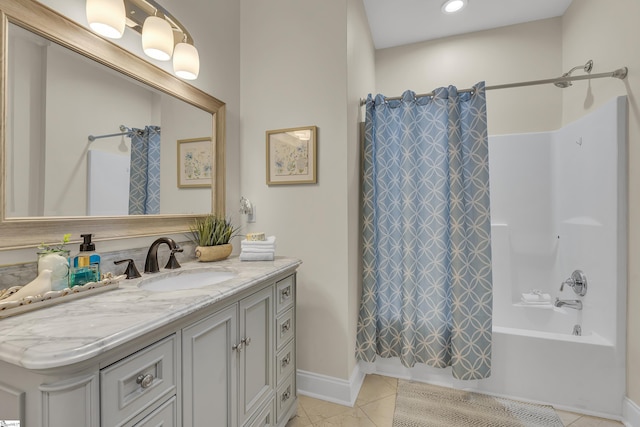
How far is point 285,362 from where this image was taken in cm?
152

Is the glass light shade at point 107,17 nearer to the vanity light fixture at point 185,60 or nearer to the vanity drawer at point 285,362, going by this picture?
the vanity light fixture at point 185,60

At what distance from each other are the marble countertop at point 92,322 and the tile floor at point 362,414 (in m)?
1.07

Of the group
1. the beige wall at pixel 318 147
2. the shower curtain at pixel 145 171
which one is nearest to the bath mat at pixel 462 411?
the beige wall at pixel 318 147

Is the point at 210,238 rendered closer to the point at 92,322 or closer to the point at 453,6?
the point at 92,322

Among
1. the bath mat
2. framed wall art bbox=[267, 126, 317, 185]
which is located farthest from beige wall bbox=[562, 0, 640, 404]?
framed wall art bbox=[267, 126, 317, 185]

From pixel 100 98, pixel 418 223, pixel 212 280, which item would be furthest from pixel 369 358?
pixel 100 98

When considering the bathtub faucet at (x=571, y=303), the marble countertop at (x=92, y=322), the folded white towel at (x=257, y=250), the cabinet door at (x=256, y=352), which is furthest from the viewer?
the bathtub faucet at (x=571, y=303)

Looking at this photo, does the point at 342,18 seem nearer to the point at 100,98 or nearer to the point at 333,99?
the point at 333,99

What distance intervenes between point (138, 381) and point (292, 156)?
142cm

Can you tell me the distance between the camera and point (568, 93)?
7.43 feet

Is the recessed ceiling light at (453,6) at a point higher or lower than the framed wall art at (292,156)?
higher

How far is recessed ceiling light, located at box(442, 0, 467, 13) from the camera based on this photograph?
213cm

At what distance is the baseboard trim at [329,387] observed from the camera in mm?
1785

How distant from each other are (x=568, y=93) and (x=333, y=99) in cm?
194
